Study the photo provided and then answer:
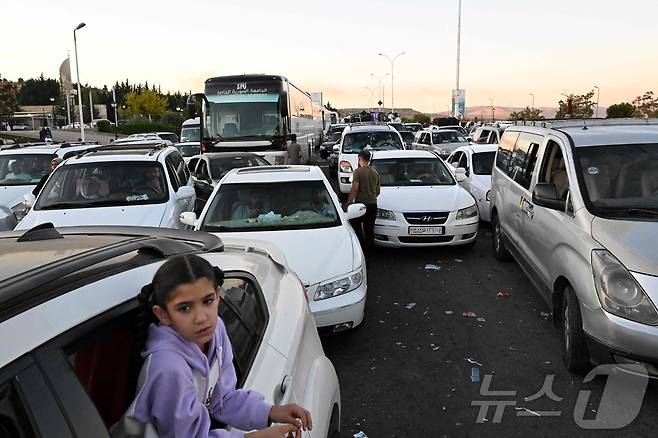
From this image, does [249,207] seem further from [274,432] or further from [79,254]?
[274,432]

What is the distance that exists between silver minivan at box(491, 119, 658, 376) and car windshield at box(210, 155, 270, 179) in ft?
25.3

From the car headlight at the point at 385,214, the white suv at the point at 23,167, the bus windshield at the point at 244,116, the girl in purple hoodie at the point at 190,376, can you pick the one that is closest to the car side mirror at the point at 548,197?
the car headlight at the point at 385,214

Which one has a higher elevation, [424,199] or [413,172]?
[413,172]

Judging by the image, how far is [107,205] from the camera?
25.7 ft

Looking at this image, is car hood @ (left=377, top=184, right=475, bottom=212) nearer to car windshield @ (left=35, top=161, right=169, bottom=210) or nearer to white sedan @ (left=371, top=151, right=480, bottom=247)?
white sedan @ (left=371, top=151, right=480, bottom=247)

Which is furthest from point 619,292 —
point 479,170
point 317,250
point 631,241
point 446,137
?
point 446,137

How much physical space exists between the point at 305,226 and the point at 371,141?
1086 centimetres

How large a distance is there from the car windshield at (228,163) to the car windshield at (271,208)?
667 cm

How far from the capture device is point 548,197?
5309 millimetres

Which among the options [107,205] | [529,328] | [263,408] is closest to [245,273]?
[263,408]

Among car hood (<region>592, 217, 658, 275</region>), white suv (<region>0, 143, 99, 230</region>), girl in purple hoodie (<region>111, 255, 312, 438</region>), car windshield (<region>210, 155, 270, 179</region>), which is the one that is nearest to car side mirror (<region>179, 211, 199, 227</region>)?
car hood (<region>592, 217, 658, 275</region>)

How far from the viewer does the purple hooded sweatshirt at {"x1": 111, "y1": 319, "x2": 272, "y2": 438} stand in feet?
5.53

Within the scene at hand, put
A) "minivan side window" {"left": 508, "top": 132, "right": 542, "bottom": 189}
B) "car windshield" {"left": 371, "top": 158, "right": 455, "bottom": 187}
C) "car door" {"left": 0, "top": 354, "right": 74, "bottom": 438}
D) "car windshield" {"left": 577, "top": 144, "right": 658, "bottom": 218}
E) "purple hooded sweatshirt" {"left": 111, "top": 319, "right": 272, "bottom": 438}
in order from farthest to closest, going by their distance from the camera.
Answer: "car windshield" {"left": 371, "top": 158, "right": 455, "bottom": 187}
"minivan side window" {"left": 508, "top": 132, "right": 542, "bottom": 189}
"car windshield" {"left": 577, "top": 144, "right": 658, "bottom": 218}
"purple hooded sweatshirt" {"left": 111, "top": 319, "right": 272, "bottom": 438}
"car door" {"left": 0, "top": 354, "right": 74, "bottom": 438}

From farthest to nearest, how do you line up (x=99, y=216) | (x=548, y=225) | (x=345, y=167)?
(x=345, y=167) → (x=99, y=216) → (x=548, y=225)
